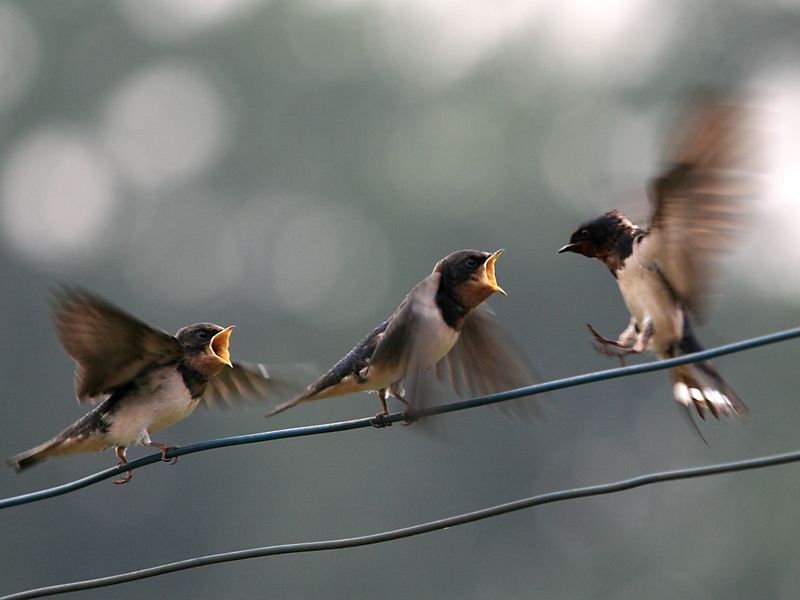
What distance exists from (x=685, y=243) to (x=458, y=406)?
2.31 metres

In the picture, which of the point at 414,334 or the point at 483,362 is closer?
the point at 414,334

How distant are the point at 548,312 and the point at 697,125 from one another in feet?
106

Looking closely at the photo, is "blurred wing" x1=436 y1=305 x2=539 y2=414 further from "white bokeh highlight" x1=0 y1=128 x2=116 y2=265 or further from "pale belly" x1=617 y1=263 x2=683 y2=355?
"white bokeh highlight" x1=0 y1=128 x2=116 y2=265

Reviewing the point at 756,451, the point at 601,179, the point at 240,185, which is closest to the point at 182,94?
the point at 240,185

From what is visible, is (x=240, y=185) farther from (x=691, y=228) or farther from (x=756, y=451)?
(x=691, y=228)

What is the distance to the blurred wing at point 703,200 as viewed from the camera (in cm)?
586

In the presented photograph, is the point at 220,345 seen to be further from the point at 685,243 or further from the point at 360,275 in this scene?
the point at 360,275

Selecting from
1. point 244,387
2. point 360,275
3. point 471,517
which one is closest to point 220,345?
point 244,387

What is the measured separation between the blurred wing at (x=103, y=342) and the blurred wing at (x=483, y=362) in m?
1.36

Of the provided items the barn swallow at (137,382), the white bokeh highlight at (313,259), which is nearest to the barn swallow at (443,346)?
the barn swallow at (137,382)

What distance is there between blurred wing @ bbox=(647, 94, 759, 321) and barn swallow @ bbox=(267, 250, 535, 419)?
1013mm

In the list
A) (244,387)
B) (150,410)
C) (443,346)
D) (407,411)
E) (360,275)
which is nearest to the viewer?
(407,411)

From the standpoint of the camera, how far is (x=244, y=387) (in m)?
6.93

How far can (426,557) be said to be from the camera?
35250 mm
